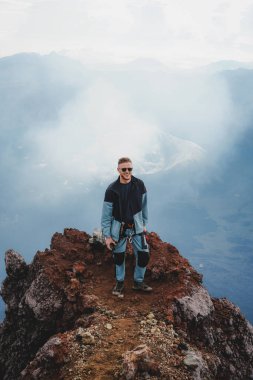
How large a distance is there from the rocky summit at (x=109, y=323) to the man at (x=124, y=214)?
106cm

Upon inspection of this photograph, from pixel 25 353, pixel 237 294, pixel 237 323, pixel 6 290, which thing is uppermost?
pixel 237 294

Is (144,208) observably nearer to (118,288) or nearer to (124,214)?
(124,214)

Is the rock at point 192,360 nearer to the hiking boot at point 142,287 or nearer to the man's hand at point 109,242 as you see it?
the hiking boot at point 142,287

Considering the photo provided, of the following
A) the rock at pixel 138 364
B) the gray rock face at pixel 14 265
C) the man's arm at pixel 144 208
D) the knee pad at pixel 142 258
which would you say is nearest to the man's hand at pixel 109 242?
the knee pad at pixel 142 258

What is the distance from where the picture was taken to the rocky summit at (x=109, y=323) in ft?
21.7

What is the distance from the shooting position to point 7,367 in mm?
9914

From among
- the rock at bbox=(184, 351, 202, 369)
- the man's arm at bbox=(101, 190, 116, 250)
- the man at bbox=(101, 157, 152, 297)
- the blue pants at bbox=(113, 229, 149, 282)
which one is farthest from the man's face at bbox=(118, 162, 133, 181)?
the rock at bbox=(184, 351, 202, 369)

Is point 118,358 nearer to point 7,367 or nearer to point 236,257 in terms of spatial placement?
point 7,367

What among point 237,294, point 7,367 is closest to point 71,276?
point 7,367

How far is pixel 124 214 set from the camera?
872 centimetres

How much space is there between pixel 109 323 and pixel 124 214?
253 centimetres

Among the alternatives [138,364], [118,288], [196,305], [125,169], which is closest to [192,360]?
[138,364]

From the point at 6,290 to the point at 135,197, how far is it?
250 inches

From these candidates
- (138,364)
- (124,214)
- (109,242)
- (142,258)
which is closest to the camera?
(138,364)
